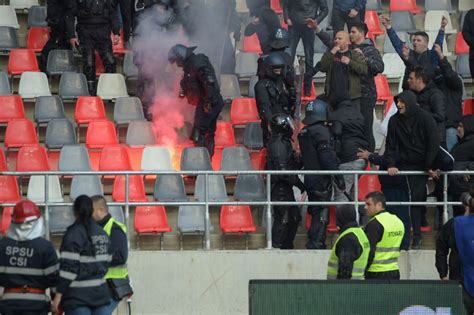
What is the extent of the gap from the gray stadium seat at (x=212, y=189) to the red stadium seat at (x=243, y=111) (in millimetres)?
1924

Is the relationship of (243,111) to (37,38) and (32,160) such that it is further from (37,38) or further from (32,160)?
(37,38)

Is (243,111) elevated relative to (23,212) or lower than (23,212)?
elevated

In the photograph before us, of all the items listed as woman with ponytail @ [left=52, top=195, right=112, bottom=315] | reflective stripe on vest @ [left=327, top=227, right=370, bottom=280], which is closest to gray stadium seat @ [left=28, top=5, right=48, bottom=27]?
reflective stripe on vest @ [left=327, top=227, right=370, bottom=280]

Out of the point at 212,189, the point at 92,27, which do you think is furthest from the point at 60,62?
the point at 212,189

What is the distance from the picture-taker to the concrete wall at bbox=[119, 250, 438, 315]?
62.5 feet

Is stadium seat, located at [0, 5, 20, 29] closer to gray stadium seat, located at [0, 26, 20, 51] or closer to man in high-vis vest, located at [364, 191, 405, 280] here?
gray stadium seat, located at [0, 26, 20, 51]

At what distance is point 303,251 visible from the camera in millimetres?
19141

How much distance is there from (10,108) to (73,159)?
171 cm

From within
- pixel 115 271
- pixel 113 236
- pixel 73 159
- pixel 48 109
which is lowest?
pixel 115 271

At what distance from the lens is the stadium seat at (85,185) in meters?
20.0

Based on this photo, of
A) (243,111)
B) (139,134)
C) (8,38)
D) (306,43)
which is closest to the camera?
(139,134)

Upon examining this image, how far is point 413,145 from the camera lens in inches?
757

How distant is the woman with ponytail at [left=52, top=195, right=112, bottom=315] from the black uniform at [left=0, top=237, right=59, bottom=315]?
0.14m

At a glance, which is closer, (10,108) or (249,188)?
(249,188)
